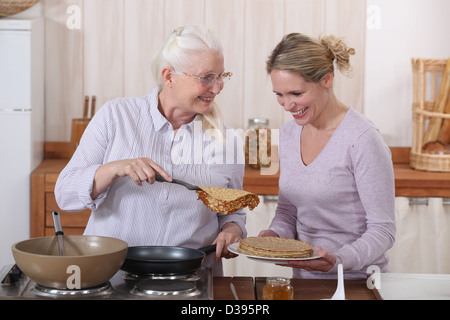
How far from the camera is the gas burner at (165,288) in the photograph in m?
1.20

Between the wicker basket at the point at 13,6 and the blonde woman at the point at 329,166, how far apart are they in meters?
1.54

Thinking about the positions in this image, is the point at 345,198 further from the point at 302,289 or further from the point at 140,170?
the point at 140,170

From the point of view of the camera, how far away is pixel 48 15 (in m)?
2.95

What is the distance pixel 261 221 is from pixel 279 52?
1092 mm

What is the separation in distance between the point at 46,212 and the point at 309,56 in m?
1.44

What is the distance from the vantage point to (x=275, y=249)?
4.54ft

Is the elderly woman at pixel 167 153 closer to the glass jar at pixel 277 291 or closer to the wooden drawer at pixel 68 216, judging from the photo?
the glass jar at pixel 277 291

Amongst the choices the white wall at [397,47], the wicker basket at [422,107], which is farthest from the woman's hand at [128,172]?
the white wall at [397,47]

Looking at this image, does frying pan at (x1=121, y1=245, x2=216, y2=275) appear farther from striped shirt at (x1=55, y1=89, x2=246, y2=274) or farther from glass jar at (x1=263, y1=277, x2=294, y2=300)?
striped shirt at (x1=55, y1=89, x2=246, y2=274)

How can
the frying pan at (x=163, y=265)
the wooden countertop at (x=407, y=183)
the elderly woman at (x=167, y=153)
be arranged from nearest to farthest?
the frying pan at (x=163, y=265), the elderly woman at (x=167, y=153), the wooden countertop at (x=407, y=183)

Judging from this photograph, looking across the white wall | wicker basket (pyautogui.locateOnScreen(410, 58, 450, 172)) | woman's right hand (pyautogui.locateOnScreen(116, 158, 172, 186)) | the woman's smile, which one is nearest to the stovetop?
woman's right hand (pyautogui.locateOnScreen(116, 158, 172, 186))

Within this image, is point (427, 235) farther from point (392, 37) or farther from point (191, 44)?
point (191, 44)
